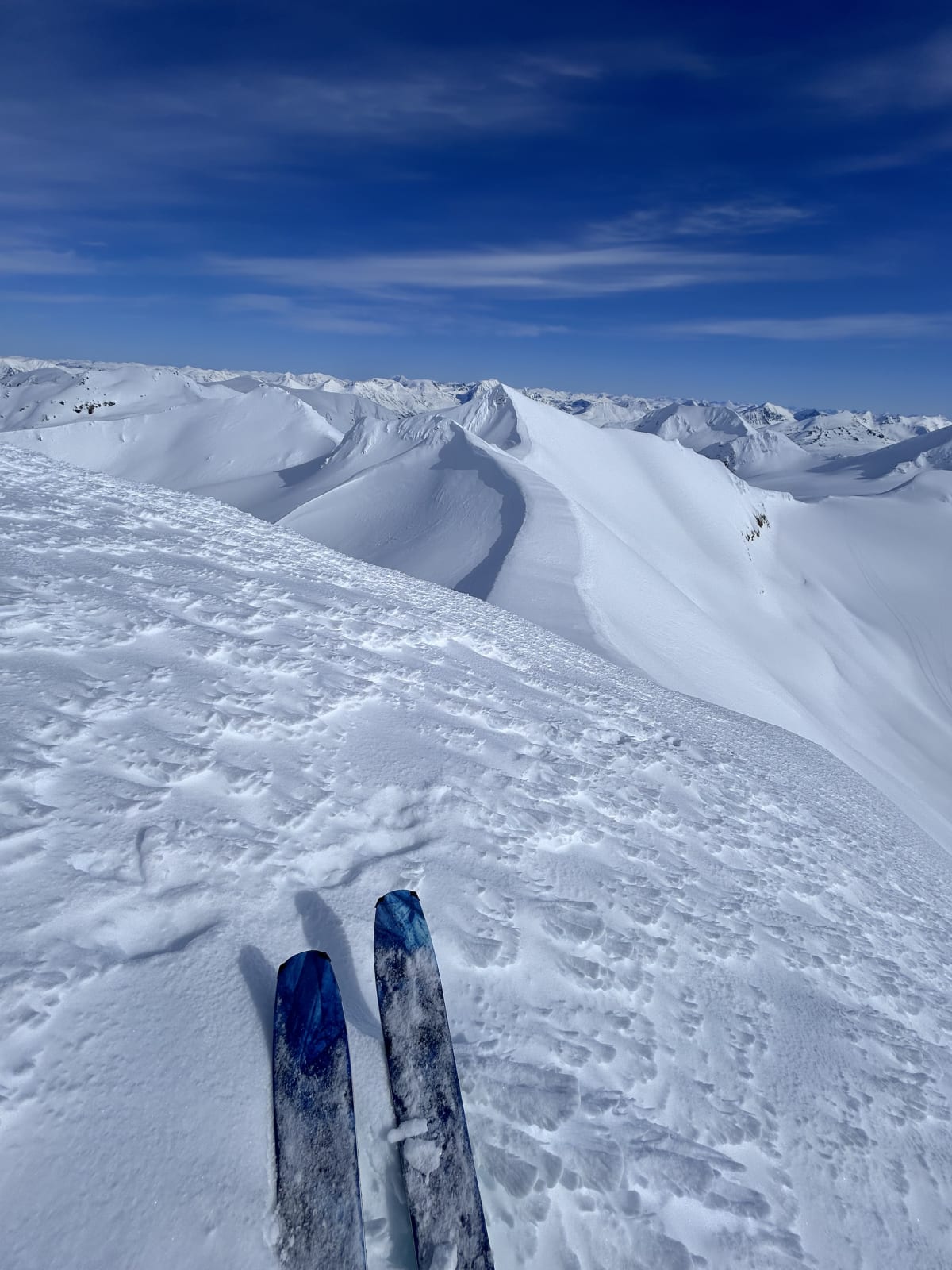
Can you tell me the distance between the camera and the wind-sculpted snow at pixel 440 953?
1996mm

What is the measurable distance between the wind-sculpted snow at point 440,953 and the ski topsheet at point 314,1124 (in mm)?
64

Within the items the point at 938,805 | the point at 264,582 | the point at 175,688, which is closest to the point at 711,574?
the point at 938,805

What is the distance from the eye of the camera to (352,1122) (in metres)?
2.11

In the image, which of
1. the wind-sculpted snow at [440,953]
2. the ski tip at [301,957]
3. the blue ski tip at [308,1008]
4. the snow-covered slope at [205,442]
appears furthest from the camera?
the snow-covered slope at [205,442]

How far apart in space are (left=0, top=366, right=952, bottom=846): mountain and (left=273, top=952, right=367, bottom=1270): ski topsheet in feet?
26.9

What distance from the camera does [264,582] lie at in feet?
20.3

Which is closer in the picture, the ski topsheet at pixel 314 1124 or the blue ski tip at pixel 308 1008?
the ski topsheet at pixel 314 1124

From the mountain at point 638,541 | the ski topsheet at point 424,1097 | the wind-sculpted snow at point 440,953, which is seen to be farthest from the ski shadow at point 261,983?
the mountain at point 638,541

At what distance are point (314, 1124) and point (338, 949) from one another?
0.65 m

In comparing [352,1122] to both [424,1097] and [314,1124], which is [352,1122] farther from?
[424,1097]

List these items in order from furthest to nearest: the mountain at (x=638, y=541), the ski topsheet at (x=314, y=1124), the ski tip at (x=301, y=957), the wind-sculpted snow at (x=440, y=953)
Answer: the mountain at (x=638, y=541) → the ski tip at (x=301, y=957) → the wind-sculpted snow at (x=440, y=953) → the ski topsheet at (x=314, y=1124)

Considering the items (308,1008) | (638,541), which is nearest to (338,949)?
(308,1008)

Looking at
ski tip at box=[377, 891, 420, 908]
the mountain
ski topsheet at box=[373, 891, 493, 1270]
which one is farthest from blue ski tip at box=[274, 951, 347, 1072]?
the mountain

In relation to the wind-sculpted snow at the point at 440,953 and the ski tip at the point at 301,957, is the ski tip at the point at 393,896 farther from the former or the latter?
the ski tip at the point at 301,957
